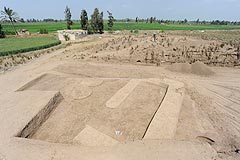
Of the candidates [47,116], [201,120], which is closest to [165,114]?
[201,120]

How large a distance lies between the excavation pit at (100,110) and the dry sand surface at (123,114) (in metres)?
0.04

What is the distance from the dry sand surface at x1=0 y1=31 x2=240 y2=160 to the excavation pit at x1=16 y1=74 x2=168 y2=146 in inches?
1.7

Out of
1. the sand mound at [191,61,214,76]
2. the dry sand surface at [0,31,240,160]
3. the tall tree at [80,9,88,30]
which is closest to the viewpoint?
the dry sand surface at [0,31,240,160]

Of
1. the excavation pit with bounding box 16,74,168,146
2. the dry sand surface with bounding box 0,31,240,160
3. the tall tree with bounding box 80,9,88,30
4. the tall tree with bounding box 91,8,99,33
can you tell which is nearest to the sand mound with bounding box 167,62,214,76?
the dry sand surface with bounding box 0,31,240,160

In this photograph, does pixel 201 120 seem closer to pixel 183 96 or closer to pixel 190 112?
pixel 190 112

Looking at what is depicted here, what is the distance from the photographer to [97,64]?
19.8m

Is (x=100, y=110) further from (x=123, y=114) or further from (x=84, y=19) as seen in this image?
(x=84, y=19)

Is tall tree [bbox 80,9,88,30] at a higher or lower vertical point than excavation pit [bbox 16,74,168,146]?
higher

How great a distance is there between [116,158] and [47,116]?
5.36m

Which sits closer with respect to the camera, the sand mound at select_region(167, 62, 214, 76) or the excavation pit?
the excavation pit

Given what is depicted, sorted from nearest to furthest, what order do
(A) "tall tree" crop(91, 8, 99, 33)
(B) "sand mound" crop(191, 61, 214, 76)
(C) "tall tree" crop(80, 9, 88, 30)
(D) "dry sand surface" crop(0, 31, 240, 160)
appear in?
(D) "dry sand surface" crop(0, 31, 240, 160), (B) "sand mound" crop(191, 61, 214, 76), (A) "tall tree" crop(91, 8, 99, 33), (C) "tall tree" crop(80, 9, 88, 30)

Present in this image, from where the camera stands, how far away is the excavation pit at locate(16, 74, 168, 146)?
922cm

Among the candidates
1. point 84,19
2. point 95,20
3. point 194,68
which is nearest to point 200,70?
point 194,68

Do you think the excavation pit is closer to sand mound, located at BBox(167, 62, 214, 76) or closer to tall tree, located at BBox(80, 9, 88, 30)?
sand mound, located at BBox(167, 62, 214, 76)
